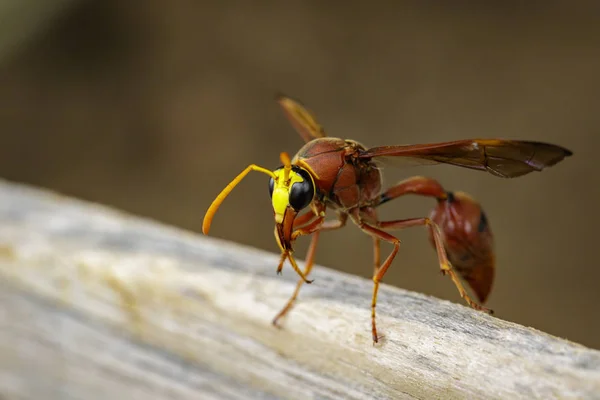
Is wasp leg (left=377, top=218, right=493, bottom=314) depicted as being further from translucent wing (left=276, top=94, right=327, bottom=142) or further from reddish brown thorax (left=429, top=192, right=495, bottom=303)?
translucent wing (left=276, top=94, right=327, bottom=142)

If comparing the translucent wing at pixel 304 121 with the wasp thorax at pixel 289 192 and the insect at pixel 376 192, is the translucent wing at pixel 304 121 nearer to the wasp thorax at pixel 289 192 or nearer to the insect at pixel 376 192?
the insect at pixel 376 192

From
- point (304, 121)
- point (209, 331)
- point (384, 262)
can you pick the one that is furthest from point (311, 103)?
point (209, 331)

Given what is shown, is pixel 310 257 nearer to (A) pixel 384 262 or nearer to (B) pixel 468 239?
(A) pixel 384 262

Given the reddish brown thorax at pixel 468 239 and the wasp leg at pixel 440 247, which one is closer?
the wasp leg at pixel 440 247

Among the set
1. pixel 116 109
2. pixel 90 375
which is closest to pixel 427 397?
pixel 90 375

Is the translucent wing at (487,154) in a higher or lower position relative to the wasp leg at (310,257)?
higher

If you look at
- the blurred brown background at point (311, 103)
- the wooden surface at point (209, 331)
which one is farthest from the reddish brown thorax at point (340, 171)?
the blurred brown background at point (311, 103)
